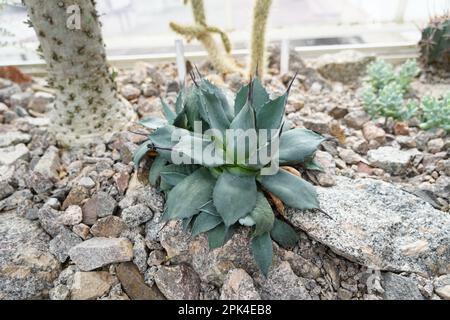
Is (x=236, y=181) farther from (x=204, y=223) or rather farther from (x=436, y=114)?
(x=436, y=114)

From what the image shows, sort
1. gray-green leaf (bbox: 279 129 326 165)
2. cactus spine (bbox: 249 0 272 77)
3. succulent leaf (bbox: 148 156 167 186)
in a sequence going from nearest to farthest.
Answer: gray-green leaf (bbox: 279 129 326 165), succulent leaf (bbox: 148 156 167 186), cactus spine (bbox: 249 0 272 77)

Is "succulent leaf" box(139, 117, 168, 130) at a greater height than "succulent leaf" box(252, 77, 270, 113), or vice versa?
"succulent leaf" box(252, 77, 270, 113)

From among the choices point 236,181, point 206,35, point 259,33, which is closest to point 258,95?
point 236,181

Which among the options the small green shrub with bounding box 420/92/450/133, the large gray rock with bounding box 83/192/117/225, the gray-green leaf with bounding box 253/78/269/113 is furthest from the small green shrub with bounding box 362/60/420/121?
the large gray rock with bounding box 83/192/117/225

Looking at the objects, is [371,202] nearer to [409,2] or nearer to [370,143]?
[370,143]

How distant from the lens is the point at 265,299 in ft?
2.94

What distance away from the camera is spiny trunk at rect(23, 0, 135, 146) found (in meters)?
1.18

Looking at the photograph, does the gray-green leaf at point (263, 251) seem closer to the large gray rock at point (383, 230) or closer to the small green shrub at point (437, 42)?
the large gray rock at point (383, 230)

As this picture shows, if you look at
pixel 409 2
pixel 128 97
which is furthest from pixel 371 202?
pixel 409 2

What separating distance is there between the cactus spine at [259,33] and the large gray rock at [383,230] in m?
0.82

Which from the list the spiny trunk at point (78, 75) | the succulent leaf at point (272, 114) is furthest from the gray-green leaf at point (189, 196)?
the spiny trunk at point (78, 75)

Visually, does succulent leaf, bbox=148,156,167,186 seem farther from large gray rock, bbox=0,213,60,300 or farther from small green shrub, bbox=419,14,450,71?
small green shrub, bbox=419,14,450,71

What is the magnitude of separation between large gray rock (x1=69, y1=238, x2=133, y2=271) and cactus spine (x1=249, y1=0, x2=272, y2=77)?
0.97 m

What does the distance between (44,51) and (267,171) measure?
35.0 inches
